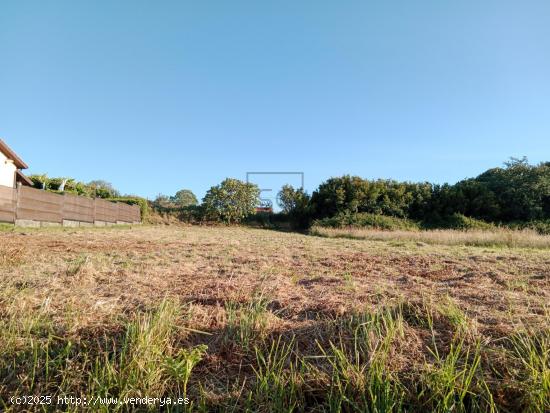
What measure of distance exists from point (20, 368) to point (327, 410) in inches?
63.9

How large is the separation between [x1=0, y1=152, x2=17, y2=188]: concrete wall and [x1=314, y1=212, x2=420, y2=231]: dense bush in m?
17.2

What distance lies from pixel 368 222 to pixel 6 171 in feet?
66.3

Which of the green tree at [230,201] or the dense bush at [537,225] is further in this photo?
the green tree at [230,201]

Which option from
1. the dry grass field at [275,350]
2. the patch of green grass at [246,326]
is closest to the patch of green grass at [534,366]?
the dry grass field at [275,350]

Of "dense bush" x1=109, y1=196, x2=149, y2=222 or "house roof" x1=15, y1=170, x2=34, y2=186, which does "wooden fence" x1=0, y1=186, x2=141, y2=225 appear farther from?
"house roof" x1=15, y1=170, x2=34, y2=186

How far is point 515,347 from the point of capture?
64.9 inches

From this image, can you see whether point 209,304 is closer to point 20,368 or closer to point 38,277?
point 20,368

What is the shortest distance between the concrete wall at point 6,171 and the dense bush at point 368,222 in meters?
17.2

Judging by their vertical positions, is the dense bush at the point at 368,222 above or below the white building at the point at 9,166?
below

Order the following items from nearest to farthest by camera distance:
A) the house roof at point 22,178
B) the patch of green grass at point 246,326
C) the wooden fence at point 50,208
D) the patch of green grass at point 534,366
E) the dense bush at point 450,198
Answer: the patch of green grass at point 534,366 → the patch of green grass at point 246,326 → the wooden fence at point 50,208 → the house roof at point 22,178 → the dense bush at point 450,198

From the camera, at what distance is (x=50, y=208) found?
1282cm

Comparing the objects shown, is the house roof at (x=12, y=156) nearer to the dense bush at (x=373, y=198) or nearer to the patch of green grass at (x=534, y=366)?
the dense bush at (x=373, y=198)

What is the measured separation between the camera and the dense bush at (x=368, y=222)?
19656mm

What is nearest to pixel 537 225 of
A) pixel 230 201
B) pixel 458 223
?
pixel 458 223
